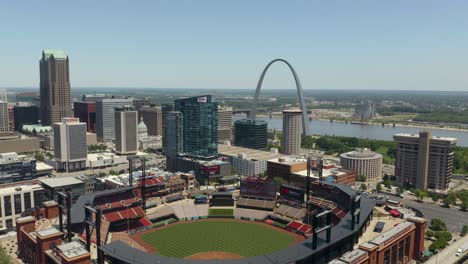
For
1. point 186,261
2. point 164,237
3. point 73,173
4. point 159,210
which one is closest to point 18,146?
point 73,173

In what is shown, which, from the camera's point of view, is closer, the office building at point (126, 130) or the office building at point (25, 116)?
the office building at point (126, 130)

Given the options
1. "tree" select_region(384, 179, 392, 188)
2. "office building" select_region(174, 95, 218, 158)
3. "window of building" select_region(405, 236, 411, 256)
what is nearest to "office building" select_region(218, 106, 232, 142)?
"office building" select_region(174, 95, 218, 158)

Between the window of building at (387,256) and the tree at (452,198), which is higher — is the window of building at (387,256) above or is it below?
above

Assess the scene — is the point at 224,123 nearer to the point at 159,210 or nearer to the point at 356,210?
the point at 159,210

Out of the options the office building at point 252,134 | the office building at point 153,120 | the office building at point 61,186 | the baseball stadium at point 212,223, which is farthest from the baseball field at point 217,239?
the office building at point 153,120

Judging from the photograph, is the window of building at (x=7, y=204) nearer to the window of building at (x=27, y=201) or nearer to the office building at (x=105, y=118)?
the window of building at (x=27, y=201)

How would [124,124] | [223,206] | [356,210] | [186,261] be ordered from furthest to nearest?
[124,124], [223,206], [356,210], [186,261]

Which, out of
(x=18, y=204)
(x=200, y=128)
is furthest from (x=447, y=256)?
(x=200, y=128)
